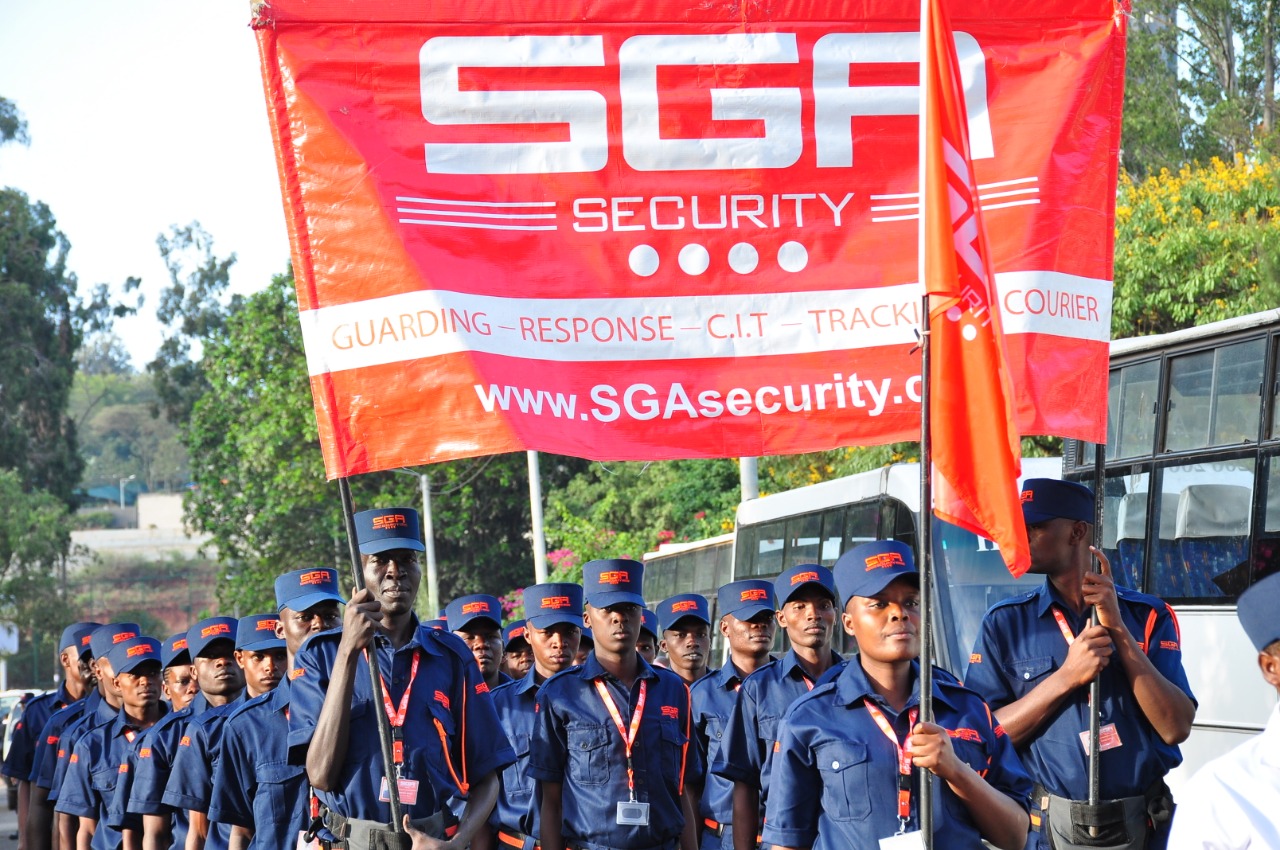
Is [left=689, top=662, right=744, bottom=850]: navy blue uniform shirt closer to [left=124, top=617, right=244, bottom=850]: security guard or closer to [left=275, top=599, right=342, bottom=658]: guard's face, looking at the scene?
[left=275, top=599, right=342, bottom=658]: guard's face

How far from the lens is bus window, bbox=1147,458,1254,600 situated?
9633mm

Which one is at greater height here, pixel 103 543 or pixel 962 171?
pixel 962 171

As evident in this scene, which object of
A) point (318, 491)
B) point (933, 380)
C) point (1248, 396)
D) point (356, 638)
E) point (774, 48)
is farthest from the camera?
point (318, 491)

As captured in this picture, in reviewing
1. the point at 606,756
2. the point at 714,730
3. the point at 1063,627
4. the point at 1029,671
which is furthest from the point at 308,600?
the point at 1063,627

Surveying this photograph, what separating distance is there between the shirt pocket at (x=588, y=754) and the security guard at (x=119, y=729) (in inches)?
134

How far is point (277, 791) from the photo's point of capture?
6.45m

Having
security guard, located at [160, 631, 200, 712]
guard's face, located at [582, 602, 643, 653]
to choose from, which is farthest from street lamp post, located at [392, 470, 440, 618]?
guard's face, located at [582, 602, 643, 653]

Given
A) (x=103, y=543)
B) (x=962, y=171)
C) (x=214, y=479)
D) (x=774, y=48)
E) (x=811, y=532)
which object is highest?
(x=774, y=48)

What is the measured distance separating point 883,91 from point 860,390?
102 centimetres

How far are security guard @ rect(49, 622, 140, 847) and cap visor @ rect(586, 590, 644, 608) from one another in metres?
3.68

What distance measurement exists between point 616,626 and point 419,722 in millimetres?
1692

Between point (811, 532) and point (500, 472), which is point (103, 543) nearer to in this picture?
point (500, 472)

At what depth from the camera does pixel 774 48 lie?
5.30m

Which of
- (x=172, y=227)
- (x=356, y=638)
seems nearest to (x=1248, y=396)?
(x=356, y=638)
